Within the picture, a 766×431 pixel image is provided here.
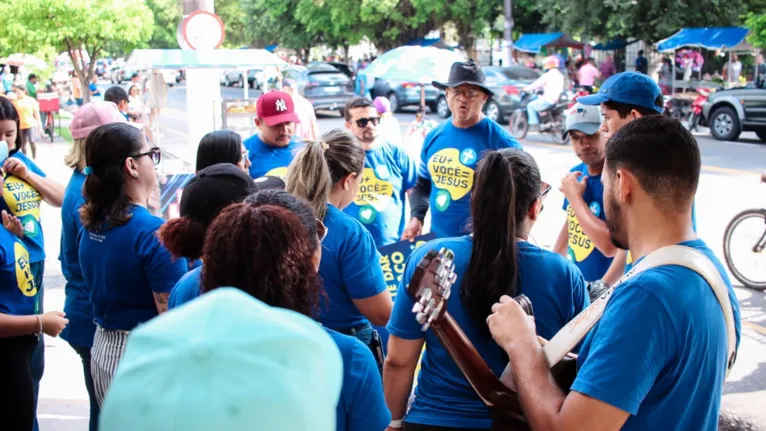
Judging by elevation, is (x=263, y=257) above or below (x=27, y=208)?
above

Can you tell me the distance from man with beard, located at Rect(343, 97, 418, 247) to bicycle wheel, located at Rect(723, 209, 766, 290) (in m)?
3.79

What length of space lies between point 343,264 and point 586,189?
62.4 inches

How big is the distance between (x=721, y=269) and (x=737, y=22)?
27.6 metres

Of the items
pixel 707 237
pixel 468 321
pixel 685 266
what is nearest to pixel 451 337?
pixel 468 321

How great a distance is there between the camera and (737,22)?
26703 millimetres

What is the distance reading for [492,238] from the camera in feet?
8.89

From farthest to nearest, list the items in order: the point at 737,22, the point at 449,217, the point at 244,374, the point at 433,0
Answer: the point at 433,0
the point at 737,22
the point at 449,217
the point at 244,374

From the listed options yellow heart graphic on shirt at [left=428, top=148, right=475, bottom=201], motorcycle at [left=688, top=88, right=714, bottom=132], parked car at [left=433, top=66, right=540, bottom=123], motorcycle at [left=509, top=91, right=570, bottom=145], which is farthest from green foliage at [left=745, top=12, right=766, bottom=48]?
yellow heart graphic on shirt at [left=428, top=148, right=475, bottom=201]

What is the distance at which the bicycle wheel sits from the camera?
7.79 metres

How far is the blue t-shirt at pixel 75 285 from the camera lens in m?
3.74

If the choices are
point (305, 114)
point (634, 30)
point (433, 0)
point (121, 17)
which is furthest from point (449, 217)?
point (433, 0)

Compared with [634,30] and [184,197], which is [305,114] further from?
[634,30]

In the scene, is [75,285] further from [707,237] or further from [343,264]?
[707,237]

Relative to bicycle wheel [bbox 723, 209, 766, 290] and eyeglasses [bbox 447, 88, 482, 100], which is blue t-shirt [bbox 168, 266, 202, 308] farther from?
bicycle wheel [bbox 723, 209, 766, 290]
